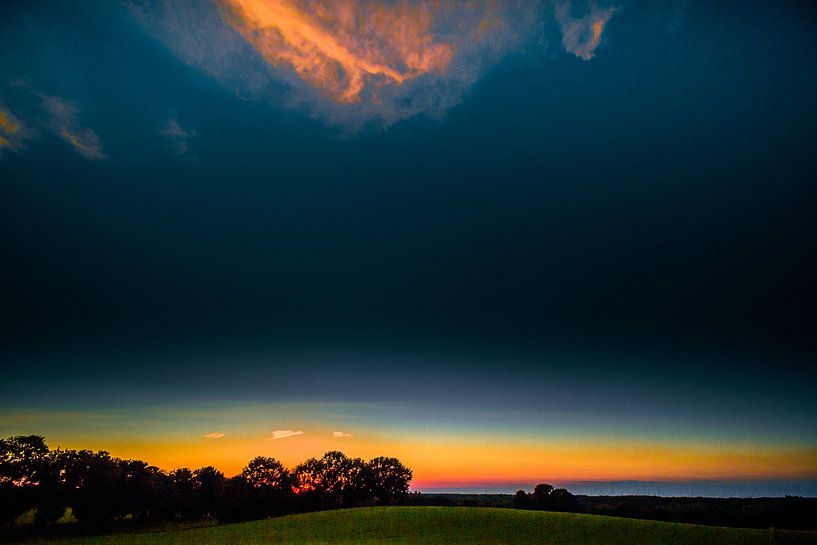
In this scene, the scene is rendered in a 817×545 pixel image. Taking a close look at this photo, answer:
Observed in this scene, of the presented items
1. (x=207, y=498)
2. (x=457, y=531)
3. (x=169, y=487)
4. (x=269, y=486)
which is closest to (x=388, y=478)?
(x=269, y=486)

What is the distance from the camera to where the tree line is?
5544cm

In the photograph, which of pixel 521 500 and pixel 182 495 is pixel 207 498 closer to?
pixel 182 495

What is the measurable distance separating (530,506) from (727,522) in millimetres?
25033

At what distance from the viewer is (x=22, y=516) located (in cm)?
5303

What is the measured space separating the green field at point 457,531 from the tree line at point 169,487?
7.19 metres

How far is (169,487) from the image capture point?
64250 millimetres

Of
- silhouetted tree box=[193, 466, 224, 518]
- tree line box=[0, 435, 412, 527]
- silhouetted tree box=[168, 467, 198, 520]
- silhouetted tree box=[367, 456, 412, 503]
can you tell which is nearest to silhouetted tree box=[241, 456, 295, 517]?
tree line box=[0, 435, 412, 527]

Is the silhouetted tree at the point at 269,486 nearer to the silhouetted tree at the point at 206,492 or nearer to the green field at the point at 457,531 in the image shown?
the silhouetted tree at the point at 206,492

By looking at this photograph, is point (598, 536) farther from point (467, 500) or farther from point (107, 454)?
point (107, 454)

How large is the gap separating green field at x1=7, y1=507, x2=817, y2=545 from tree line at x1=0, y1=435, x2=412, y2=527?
23.6ft

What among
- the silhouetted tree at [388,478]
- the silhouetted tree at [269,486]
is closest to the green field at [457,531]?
the silhouetted tree at [269,486]

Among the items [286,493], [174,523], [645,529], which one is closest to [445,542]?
[645,529]

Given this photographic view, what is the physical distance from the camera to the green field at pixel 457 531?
122 feet

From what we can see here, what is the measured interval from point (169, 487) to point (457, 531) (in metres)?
42.0
